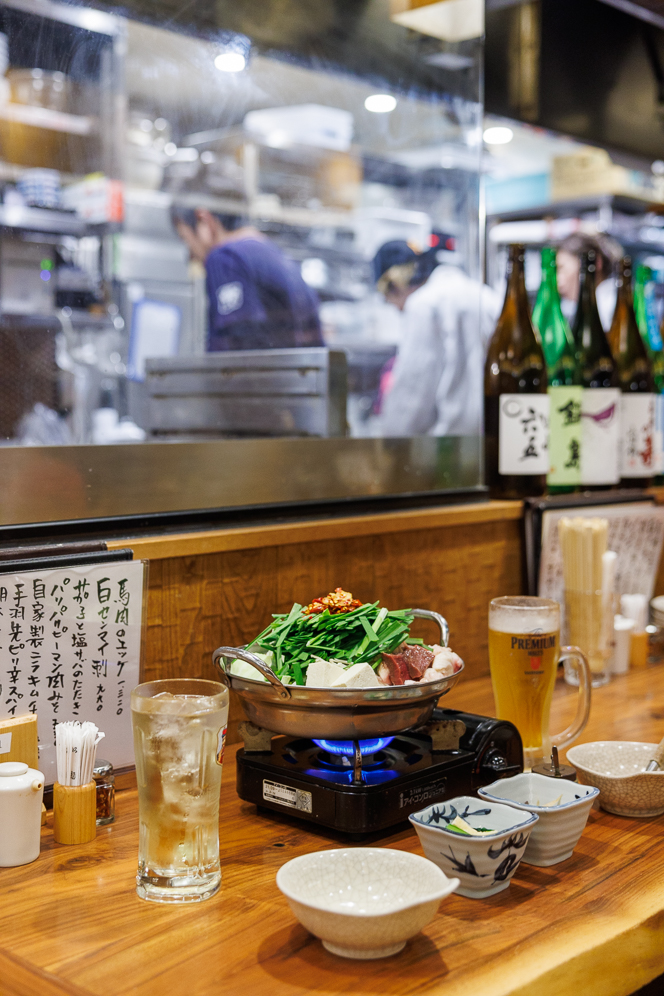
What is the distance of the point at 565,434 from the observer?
1.93 m

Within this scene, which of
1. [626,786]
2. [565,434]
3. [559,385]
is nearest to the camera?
[626,786]

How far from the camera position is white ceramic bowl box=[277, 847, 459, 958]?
2.46ft

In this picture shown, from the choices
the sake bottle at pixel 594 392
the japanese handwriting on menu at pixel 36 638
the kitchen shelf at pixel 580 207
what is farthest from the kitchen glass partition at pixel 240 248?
the kitchen shelf at pixel 580 207

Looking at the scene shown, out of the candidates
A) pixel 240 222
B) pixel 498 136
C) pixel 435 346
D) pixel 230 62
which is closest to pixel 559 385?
pixel 435 346

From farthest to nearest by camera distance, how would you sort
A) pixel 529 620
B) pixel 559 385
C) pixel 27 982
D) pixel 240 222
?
pixel 240 222 → pixel 559 385 → pixel 529 620 → pixel 27 982

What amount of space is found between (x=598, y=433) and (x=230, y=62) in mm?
1141

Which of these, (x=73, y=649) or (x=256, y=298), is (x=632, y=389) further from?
(x=73, y=649)

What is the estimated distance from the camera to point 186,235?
3.91m

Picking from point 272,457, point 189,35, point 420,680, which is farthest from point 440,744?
point 189,35

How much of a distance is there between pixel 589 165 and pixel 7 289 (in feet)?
11.1

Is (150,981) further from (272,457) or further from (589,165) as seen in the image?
(589,165)

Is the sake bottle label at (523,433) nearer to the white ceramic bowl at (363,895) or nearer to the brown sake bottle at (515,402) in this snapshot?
the brown sake bottle at (515,402)

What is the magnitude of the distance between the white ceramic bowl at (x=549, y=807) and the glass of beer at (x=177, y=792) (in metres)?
0.28

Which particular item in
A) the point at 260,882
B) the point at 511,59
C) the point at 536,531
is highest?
the point at 511,59
